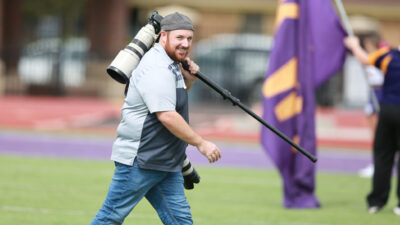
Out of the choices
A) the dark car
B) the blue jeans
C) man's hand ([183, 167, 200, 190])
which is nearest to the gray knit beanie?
the blue jeans

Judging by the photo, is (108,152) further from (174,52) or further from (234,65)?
(234,65)

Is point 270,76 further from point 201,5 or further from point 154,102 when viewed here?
point 201,5

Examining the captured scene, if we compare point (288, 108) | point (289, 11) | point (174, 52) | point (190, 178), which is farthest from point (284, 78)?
point (174, 52)

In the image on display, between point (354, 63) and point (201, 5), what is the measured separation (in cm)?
1116

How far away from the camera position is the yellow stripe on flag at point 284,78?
33.3ft

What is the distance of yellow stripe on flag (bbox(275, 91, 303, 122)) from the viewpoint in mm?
10172

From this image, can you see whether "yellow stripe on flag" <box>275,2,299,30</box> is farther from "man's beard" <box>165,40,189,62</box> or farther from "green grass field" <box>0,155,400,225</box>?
"man's beard" <box>165,40,189,62</box>

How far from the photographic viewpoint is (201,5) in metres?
33.0

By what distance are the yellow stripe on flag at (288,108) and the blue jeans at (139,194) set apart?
416cm

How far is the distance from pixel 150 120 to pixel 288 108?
4495 millimetres

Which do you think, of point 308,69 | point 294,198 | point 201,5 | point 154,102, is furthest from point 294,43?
point 201,5

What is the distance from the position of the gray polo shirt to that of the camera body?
0.07m

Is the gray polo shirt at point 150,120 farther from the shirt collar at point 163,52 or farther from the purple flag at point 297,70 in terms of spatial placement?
the purple flag at point 297,70

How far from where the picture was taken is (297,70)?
10234 mm
